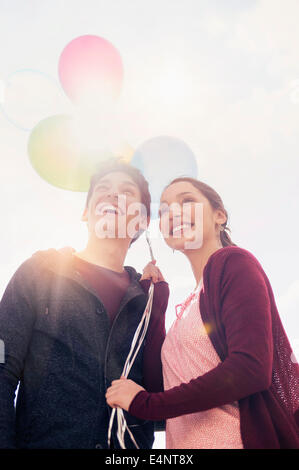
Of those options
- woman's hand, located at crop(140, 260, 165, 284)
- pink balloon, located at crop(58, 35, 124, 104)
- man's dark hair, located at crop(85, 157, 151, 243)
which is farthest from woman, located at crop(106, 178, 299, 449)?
pink balloon, located at crop(58, 35, 124, 104)

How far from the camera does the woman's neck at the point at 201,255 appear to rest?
2322 millimetres

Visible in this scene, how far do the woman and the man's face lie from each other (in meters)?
0.78

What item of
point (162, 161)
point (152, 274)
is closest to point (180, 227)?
point (152, 274)

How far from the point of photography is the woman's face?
2.34 meters

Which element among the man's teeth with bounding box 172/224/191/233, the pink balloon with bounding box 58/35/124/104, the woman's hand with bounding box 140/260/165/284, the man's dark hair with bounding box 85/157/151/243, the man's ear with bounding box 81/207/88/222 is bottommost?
the woman's hand with bounding box 140/260/165/284

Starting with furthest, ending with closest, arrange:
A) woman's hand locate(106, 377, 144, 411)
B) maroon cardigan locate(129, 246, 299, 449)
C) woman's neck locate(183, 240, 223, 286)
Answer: woman's neck locate(183, 240, 223, 286) < woman's hand locate(106, 377, 144, 411) < maroon cardigan locate(129, 246, 299, 449)

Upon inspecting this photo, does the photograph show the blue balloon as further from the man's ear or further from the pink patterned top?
the pink patterned top

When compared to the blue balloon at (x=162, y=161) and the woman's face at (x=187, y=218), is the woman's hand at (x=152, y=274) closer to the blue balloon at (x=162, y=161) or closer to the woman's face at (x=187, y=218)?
the woman's face at (x=187, y=218)

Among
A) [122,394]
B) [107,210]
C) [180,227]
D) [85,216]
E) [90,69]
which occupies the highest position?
[90,69]

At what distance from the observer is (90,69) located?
9.36 ft

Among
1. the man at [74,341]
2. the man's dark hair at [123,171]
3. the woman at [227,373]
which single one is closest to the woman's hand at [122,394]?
the woman at [227,373]

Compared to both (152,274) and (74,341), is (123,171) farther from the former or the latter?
(74,341)

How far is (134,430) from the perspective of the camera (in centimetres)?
194

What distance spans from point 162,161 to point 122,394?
1786 millimetres
